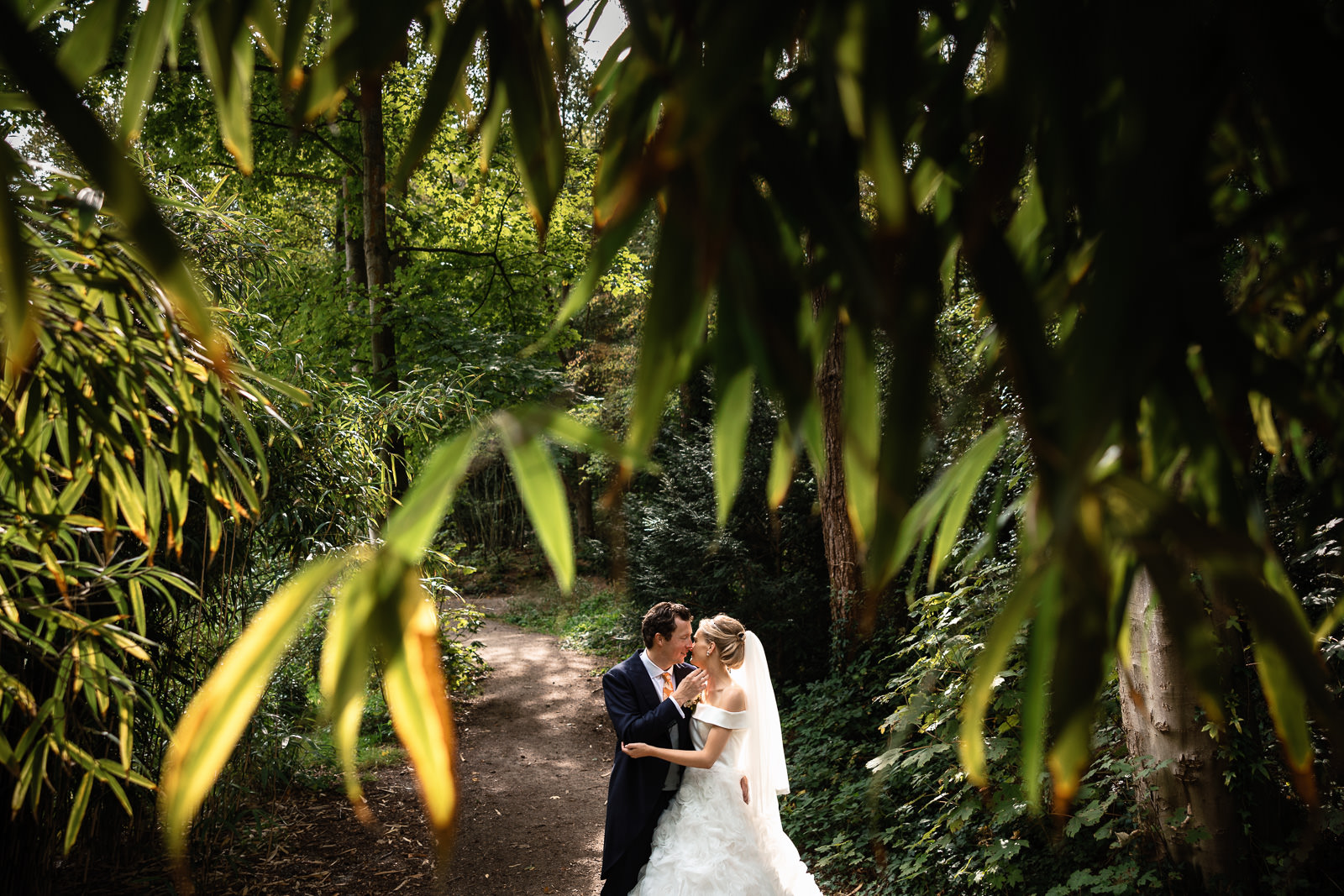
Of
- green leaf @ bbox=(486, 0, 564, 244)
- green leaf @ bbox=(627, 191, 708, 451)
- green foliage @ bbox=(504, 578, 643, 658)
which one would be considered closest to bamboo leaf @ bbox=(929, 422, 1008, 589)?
green leaf @ bbox=(627, 191, 708, 451)

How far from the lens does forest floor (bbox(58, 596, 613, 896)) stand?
445cm

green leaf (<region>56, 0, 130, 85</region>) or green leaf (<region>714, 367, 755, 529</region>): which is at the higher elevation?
green leaf (<region>56, 0, 130, 85</region>)

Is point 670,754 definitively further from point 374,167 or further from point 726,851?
point 374,167

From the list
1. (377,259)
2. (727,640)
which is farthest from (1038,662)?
(377,259)

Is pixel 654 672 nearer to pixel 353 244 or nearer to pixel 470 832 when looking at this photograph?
pixel 470 832

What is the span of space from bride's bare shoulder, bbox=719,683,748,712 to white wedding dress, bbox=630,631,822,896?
0.09 ft

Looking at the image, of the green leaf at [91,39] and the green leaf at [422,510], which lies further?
the green leaf at [91,39]

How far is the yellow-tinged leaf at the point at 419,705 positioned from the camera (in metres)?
0.49

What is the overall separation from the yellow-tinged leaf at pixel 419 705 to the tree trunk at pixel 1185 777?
3004mm

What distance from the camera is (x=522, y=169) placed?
771mm

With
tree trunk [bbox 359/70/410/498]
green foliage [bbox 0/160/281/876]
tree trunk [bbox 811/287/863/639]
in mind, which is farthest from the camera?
tree trunk [bbox 359/70/410/498]

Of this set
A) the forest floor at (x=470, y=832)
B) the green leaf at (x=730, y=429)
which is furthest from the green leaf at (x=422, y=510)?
the forest floor at (x=470, y=832)

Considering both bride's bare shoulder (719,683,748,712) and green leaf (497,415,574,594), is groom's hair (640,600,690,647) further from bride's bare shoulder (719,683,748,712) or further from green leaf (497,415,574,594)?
green leaf (497,415,574,594)

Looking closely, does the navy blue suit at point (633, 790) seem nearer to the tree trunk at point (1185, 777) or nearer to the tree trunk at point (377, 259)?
the tree trunk at point (1185, 777)
